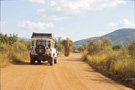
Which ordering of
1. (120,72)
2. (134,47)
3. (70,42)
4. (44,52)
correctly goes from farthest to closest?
(70,42) < (44,52) < (134,47) < (120,72)

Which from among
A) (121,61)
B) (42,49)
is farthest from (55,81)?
(42,49)

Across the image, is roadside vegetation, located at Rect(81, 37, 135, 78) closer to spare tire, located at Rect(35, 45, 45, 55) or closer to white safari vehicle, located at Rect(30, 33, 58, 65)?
white safari vehicle, located at Rect(30, 33, 58, 65)

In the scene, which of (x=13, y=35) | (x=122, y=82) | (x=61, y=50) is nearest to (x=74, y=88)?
(x=122, y=82)

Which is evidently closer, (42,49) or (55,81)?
(55,81)

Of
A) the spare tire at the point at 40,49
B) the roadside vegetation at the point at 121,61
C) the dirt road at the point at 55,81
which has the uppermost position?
the spare tire at the point at 40,49

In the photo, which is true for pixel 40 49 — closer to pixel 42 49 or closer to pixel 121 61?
pixel 42 49

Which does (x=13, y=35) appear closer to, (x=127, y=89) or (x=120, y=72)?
(x=120, y=72)

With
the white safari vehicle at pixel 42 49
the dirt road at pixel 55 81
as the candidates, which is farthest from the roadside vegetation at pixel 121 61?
the white safari vehicle at pixel 42 49

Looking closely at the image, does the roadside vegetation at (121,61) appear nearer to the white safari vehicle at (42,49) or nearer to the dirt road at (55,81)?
the dirt road at (55,81)

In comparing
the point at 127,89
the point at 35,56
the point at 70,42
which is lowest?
the point at 127,89

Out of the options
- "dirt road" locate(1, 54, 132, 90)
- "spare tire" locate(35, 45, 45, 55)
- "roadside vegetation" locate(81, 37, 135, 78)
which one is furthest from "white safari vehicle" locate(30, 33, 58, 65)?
"dirt road" locate(1, 54, 132, 90)

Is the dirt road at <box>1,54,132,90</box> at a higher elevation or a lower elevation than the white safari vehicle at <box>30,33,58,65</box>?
lower

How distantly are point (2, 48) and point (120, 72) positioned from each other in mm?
14935

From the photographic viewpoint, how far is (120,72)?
1062cm
